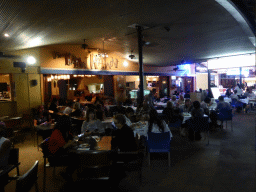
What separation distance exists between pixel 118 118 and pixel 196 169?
76.7 inches

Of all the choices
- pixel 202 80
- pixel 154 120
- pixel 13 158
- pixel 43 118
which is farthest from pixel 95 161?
pixel 202 80

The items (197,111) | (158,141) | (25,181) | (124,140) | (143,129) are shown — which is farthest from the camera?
(197,111)

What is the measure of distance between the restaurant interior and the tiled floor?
0.7 inches

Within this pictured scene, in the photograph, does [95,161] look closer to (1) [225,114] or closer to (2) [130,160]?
(2) [130,160]

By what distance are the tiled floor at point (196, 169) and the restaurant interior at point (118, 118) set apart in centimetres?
2

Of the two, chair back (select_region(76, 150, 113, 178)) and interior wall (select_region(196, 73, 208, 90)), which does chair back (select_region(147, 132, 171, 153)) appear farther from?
interior wall (select_region(196, 73, 208, 90))

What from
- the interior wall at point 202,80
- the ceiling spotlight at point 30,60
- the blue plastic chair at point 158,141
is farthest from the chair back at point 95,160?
the interior wall at point 202,80

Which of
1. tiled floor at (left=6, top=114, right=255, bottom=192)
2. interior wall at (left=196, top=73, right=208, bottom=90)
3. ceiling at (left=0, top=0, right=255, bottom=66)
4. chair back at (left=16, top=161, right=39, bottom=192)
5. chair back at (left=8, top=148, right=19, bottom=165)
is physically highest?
ceiling at (left=0, top=0, right=255, bottom=66)

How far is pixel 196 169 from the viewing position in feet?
14.1

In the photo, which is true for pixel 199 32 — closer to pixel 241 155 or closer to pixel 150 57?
pixel 241 155

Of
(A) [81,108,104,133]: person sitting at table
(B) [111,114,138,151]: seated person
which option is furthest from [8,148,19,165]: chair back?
(A) [81,108,104,133]: person sitting at table

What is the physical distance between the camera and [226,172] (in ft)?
13.5

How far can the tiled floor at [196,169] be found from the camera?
3.64 m

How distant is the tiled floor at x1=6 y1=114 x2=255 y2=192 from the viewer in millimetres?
3641
